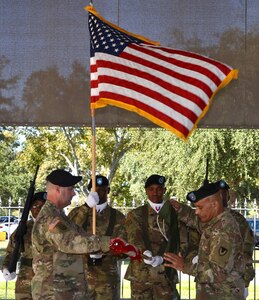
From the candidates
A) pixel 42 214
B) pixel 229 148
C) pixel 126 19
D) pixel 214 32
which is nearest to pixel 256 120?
pixel 214 32

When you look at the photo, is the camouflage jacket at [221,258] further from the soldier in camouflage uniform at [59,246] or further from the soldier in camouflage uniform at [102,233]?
the soldier in camouflage uniform at [102,233]

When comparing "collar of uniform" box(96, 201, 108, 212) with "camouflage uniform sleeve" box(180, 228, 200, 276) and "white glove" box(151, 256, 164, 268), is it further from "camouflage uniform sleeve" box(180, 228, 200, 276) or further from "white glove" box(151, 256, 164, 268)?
"white glove" box(151, 256, 164, 268)

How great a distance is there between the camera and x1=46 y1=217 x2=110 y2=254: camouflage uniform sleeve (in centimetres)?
690

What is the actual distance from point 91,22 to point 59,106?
53.3 inches

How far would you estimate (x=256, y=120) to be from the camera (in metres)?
9.77

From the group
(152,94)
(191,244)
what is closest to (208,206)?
(152,94)

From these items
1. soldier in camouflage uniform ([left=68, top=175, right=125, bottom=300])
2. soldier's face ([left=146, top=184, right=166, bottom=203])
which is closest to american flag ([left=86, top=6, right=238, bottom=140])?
soldier's face ([left=146, top=184, right=166, bottom=203])

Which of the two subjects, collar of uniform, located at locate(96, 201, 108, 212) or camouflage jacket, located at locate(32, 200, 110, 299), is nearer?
camouflage jacket, located at locate(32, 200, 110, 299)

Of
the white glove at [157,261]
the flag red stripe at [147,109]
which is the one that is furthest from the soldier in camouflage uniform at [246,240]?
the flag red stripe at [147,109]

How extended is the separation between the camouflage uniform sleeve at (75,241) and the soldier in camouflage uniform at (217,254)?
2.17 ft

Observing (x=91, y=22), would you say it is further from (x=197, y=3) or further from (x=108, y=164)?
(x=108, y=164)

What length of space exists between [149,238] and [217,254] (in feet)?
8.35

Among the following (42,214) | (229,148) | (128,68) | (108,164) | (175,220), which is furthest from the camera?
(108,164)

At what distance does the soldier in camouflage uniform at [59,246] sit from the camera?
273 inches
